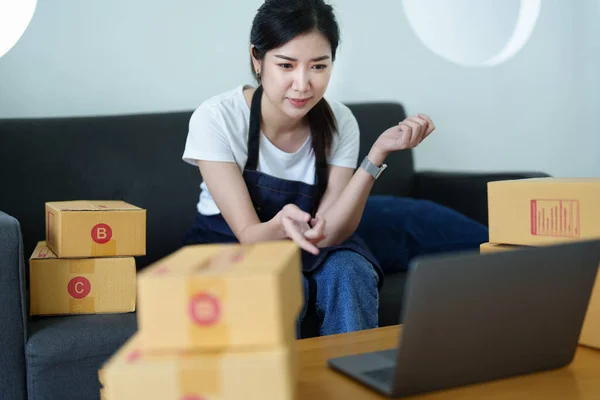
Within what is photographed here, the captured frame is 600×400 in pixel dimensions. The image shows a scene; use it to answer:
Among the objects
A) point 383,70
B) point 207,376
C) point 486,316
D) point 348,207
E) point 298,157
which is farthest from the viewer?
point 383,70

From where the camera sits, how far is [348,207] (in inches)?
70.9

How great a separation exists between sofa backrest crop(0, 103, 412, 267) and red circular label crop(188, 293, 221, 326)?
1323 mm

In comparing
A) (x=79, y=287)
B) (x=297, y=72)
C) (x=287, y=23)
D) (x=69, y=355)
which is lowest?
(x=69, y=355)

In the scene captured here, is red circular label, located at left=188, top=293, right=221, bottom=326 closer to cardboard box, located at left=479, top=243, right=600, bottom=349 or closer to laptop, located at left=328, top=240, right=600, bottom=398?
laptop, located at left=328, top=240, right=600, bottom=398

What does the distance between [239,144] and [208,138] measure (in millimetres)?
85

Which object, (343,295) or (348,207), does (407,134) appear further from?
(343,295)

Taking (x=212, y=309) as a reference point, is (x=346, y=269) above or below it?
below

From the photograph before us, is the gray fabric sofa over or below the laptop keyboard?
over

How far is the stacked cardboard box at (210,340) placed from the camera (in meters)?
0.75

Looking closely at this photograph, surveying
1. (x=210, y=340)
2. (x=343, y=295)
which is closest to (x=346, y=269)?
(x=343, y=295)

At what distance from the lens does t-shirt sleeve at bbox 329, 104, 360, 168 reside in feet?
6.40

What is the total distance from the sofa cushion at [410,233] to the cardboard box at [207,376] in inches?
52.8

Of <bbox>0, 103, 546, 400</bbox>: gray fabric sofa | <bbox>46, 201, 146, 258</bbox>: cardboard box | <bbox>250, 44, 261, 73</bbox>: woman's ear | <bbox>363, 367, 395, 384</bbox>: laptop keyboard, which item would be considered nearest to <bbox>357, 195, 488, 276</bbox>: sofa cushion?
<bbox>0, 103, 546, 400</bbox>: gray fabric sofa

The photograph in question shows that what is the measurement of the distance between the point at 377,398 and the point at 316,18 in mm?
1059
